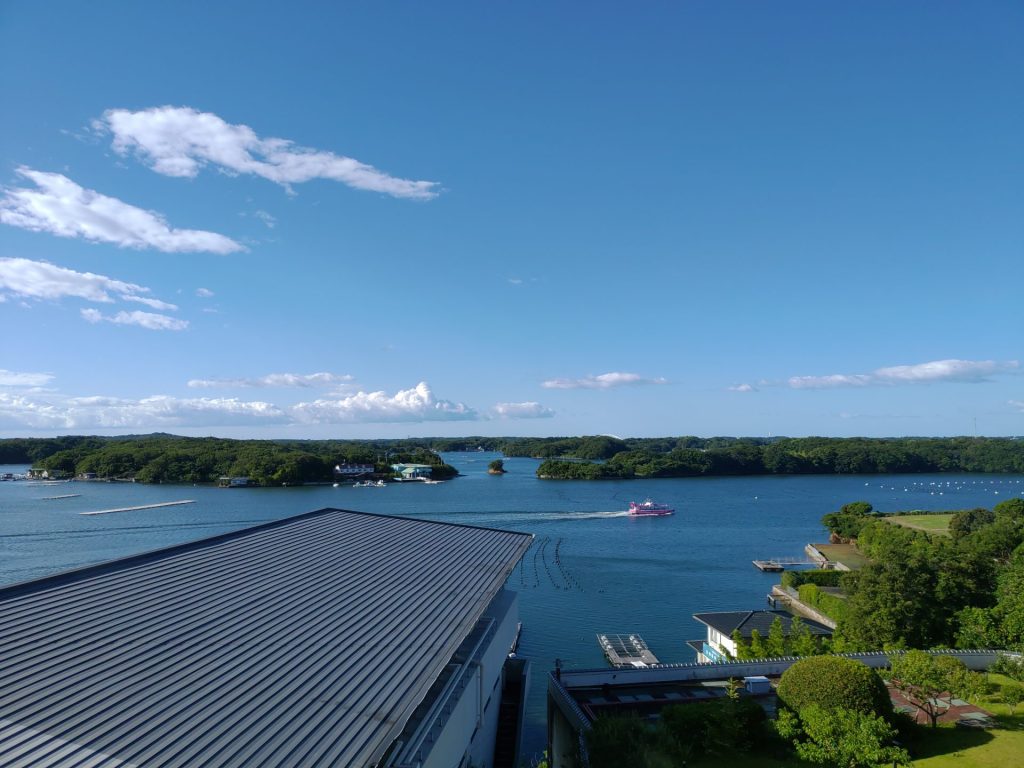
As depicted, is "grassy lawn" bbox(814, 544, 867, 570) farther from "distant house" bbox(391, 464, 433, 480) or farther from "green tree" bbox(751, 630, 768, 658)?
"distant house" bbox(391, 464, 433, 480)

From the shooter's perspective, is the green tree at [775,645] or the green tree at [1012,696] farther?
the green tree at [775,645]

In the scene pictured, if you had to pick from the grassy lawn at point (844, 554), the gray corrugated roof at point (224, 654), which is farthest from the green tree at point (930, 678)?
the grassy lawn at point (844, 554)

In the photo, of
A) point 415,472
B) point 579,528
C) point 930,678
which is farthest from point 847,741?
point 415,472

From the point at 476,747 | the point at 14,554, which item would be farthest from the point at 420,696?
the point at 14,554

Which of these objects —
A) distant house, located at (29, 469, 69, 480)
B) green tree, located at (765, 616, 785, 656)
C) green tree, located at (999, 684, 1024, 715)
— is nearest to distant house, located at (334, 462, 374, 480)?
distant house, located at (29, 469, 69, 480)

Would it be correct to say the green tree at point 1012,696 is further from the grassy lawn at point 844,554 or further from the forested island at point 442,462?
the forested island at point 442,462

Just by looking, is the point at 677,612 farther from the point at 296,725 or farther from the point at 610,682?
the point at 296,725

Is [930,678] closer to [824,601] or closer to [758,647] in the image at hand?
[758,647]
